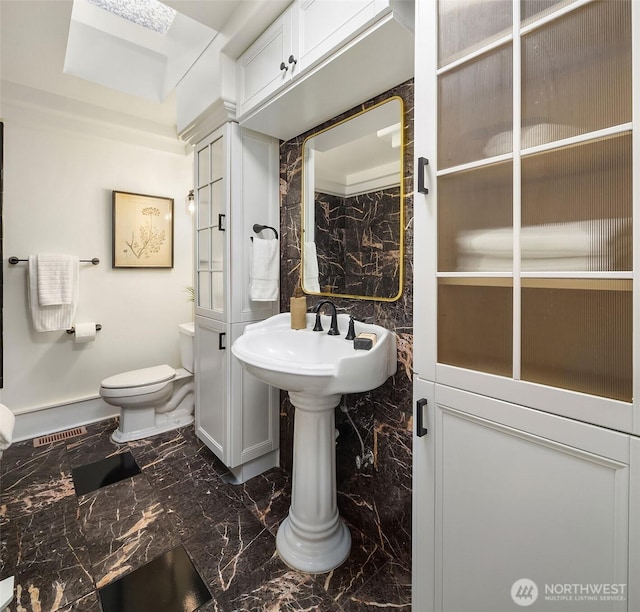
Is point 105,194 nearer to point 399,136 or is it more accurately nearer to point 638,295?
point 399,136

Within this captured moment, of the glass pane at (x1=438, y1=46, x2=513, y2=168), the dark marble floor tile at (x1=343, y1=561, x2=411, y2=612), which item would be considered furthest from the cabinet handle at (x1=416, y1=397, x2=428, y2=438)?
the dark marble floor tile at (x1=343, y1=561, x2=411, y2=612)

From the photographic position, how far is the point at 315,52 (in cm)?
125

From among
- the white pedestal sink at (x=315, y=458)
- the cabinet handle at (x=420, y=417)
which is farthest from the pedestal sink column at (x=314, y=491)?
the cabinet handle at (x=420, y=417)

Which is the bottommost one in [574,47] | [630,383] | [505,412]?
[505,412]

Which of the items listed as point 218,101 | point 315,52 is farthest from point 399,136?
point 218,101

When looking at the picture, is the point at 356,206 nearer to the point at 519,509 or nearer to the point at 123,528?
the point at 519,509

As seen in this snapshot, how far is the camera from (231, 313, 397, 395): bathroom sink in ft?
3.71

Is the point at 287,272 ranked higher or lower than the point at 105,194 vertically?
lower

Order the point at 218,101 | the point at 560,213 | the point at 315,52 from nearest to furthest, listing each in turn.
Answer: the point at 560,213 < the point at 315,52 < the point at 218,101

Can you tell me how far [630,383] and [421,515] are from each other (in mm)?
644

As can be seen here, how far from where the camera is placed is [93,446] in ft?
7.79

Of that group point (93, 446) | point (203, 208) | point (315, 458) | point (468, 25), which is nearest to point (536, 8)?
point (468, 25)

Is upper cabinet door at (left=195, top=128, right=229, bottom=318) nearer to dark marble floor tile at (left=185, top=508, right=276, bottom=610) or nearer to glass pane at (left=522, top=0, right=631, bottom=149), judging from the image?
dark marble floor tile at (left=185, top=508, right=276, bottom=610)

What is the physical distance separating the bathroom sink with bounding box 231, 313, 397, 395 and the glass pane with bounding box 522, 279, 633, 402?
54 cm
